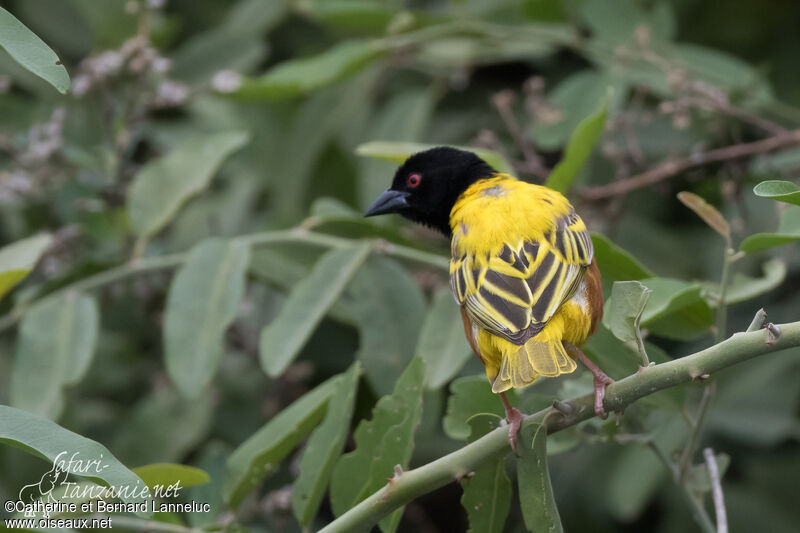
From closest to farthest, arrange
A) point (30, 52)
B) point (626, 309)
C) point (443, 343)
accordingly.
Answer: point (30, 52), point (626, 309), point (443, 343)

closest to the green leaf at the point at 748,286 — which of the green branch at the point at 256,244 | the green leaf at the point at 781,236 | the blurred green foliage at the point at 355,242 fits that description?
the blurred green foliage at the point at 355,242

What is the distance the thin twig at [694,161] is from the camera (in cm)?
349

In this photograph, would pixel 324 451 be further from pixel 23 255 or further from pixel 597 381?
pixel 23 255

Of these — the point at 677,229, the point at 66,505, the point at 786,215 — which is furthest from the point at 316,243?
the point at 677,229

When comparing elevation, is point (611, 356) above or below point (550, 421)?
below

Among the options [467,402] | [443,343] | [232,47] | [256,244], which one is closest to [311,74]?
[256,244]

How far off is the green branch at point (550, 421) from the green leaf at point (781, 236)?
0.58m

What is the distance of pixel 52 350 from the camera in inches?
126

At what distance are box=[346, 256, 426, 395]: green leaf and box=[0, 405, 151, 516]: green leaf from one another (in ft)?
4.36

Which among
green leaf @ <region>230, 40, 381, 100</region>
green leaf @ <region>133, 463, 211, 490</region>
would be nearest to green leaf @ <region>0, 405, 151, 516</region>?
green leaf @ <region>133, 463, 211, 490</region>

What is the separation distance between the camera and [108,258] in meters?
4.02

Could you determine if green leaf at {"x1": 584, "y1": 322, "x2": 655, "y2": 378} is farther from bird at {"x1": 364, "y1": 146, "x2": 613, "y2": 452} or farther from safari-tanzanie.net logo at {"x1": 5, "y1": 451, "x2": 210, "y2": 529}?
safari-tanzanie.net logo at {"x1": 5, "y1": 451, "x2": 210, "y2": 529}

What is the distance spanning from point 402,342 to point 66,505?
4.26 ft

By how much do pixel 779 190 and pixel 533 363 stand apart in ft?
2.35
